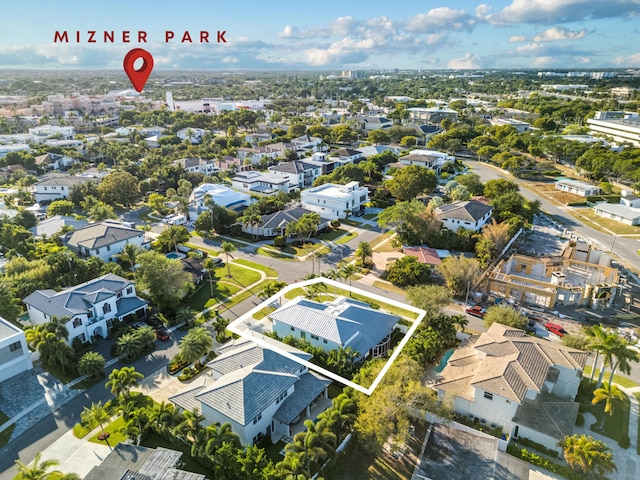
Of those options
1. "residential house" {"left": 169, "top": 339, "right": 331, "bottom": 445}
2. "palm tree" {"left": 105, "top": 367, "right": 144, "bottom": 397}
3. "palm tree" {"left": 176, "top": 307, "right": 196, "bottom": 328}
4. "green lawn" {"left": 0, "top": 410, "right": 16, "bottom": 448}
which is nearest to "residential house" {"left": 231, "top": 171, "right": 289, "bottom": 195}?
"palm tree" {"left": 176, "top": 307, "right": 196, "bottom": 328}

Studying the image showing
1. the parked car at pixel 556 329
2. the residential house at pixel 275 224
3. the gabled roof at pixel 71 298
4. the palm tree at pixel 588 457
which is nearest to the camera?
the palm tree at pixel 588 457

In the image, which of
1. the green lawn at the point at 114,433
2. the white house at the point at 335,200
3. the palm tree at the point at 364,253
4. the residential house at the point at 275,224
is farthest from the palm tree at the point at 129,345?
the white house at the point at 335,200

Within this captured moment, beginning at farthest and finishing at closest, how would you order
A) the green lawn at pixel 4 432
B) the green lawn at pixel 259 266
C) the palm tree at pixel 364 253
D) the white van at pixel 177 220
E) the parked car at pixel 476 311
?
the white van at pixel 177 220, the palm tree at pixel 364 253, the green lawn at pixel 259 266, the parked car at pixel 476 311, the green lawn at pixel 4 432

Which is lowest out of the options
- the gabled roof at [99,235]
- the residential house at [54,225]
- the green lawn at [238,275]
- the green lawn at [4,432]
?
the green lawn at [4,432]

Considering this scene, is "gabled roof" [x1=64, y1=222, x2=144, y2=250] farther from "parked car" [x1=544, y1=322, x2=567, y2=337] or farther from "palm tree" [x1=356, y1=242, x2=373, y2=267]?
"parked car" [x1=544, y1=322, x2=567, y2=337]

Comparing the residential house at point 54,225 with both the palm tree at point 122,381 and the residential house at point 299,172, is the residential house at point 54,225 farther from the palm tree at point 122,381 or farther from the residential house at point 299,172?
the residential house at point 299,172

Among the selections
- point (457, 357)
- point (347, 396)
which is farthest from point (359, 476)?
point (457, 357)

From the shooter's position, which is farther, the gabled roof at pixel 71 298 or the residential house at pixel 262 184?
the residential house at pixel 262 184

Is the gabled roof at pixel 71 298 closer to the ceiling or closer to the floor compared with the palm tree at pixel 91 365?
closer to the ceiling
